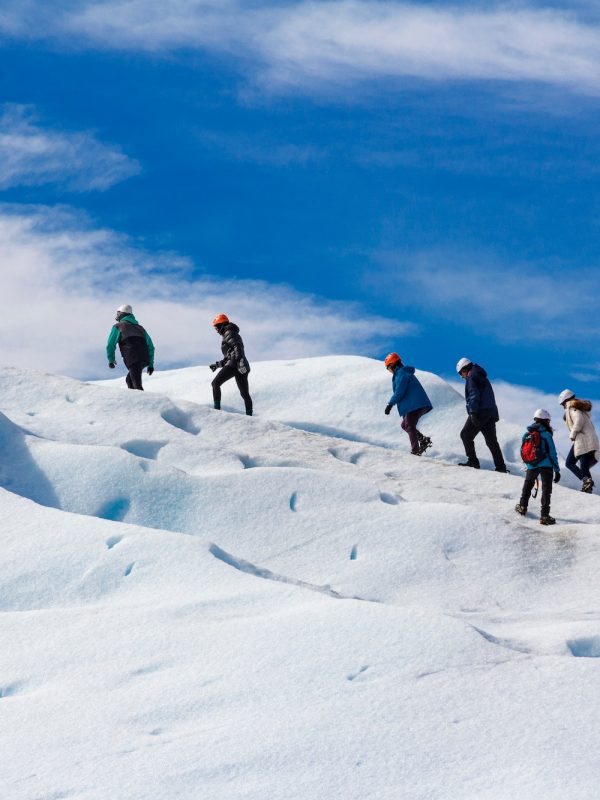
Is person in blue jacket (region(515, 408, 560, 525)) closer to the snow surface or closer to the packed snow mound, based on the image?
the snow surface

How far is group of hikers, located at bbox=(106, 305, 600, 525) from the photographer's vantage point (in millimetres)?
11484

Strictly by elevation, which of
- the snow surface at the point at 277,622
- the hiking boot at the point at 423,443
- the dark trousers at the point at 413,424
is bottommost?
the snow surface at the point at 277,622

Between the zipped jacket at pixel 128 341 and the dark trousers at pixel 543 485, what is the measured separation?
6.72m

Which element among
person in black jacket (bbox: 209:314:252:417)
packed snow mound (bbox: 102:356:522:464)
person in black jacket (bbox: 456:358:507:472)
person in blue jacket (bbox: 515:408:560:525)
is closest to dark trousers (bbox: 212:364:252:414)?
person in black jacket (bbox: 209:314:252:417)

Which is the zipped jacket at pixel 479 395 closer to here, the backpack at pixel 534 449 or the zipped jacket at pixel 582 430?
the zipped jacket at pixel 582 430

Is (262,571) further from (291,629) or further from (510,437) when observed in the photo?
(510,437)

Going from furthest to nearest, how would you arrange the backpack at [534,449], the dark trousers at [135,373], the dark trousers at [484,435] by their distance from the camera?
the dark trousers at [135,373]
the dark trousers at [484,435]
the backpack at [534,449]

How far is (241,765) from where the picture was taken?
5266 mm

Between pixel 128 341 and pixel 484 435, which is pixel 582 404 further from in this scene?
pixel 128 341

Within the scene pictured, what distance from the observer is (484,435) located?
13.9 meters

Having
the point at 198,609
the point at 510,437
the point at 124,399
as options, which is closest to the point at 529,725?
the point at 198,609

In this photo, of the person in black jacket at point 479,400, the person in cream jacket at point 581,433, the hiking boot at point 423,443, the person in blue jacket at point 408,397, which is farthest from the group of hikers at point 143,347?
the person in cream jacket at point 581,433

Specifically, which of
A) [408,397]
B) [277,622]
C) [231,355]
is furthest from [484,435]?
[277,622]

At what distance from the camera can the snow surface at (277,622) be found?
532cm
